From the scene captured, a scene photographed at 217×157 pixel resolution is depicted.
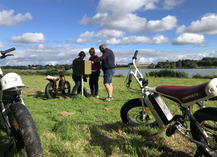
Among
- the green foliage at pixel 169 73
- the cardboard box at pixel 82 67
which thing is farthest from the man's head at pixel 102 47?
the green foliage at pixel 169 73

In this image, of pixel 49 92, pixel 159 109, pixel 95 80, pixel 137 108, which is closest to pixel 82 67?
pixel 95 80

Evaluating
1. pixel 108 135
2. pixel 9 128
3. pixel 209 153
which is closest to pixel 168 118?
pixel 209 153

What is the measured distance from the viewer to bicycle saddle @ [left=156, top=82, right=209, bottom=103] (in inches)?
75.9

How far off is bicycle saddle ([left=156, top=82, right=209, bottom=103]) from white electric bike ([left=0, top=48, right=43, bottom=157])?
1838mm

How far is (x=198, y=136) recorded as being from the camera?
7.32 ft

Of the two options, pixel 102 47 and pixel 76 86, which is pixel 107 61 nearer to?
pixel 102 47

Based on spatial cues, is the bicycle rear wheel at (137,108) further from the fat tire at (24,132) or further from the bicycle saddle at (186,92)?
the fat tire at (24,132)

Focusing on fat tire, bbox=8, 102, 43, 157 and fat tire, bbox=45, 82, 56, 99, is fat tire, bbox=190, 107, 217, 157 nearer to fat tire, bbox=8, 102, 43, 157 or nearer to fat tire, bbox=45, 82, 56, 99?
fat tire, bbox=8, 102, 43, 157

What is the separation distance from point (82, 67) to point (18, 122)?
4737 mm

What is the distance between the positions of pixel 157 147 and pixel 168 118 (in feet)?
1.61

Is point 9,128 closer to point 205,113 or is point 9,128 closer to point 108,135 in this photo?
point 108,135

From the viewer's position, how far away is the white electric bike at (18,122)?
1.80 m

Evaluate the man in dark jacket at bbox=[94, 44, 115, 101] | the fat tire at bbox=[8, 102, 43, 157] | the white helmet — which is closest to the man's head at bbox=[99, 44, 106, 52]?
the man in dark jacket at bbox=[94, 44, 115, 101]

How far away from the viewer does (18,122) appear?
189 cm
